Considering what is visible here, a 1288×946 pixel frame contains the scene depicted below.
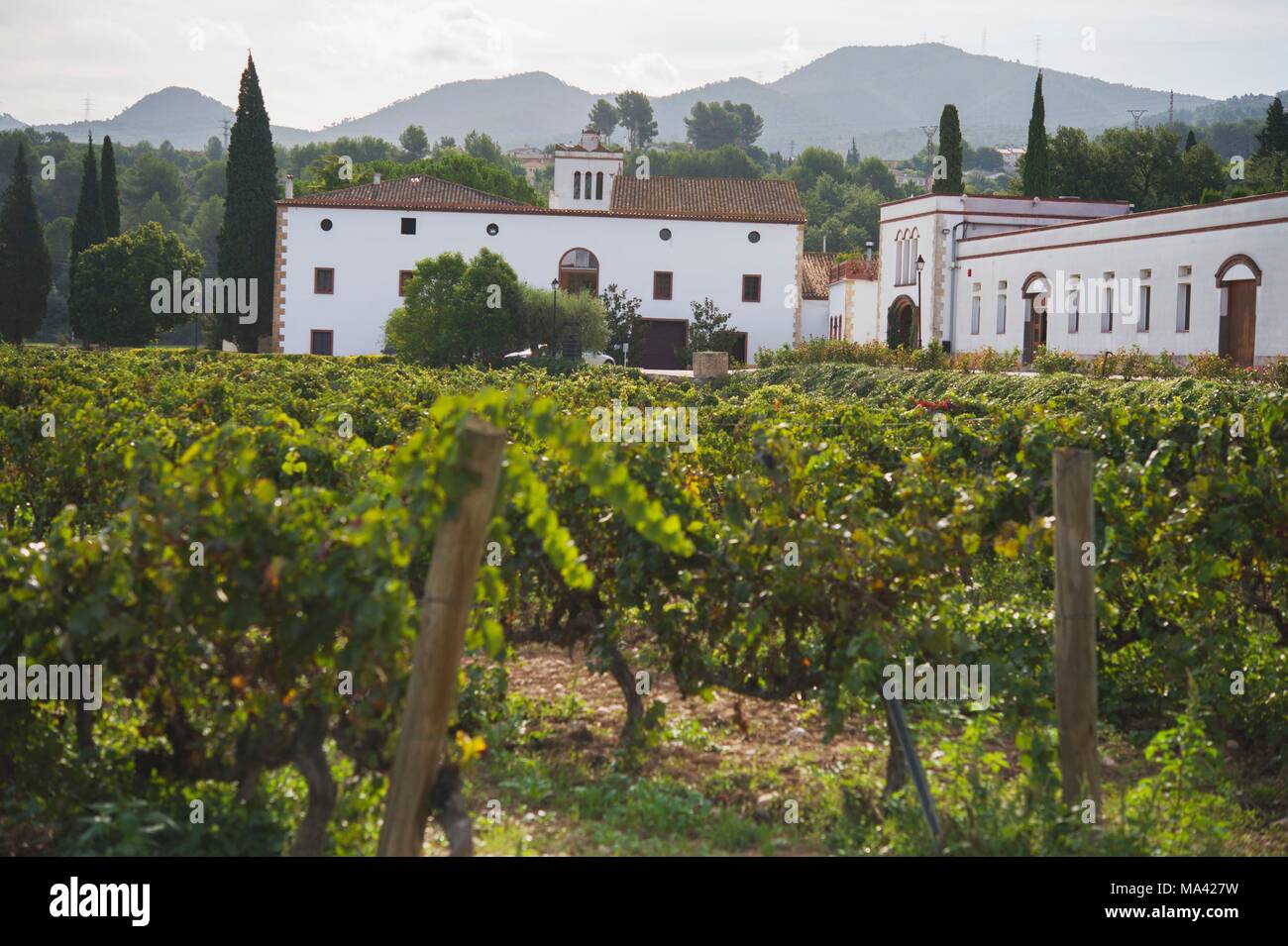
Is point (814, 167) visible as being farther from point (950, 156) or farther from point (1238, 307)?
point (1238, 307)

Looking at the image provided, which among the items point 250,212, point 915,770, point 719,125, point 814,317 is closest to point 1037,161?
point 814,317

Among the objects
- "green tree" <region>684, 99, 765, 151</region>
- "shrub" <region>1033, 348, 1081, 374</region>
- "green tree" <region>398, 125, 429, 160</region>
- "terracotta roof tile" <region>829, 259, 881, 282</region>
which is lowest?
"shrub" <region>1033, 348, 1081, 374</region>

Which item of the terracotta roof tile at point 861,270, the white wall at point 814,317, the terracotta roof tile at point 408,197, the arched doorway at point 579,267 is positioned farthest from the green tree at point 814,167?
the arched doorway at point 579,267

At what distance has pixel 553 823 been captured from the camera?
542cm

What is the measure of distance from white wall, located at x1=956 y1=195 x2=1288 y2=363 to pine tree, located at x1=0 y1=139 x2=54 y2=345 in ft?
125

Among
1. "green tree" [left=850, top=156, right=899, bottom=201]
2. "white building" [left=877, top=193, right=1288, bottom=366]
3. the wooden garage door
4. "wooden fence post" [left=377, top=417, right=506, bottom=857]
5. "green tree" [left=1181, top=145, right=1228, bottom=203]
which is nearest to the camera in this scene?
"wooden fence post" [left=377, top=417, right=506, bottom=857]

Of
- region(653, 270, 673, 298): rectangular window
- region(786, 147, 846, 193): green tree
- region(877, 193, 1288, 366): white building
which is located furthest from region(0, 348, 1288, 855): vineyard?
region(786, 147, 846, 193): green tree

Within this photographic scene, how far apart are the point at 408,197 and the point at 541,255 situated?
618cm

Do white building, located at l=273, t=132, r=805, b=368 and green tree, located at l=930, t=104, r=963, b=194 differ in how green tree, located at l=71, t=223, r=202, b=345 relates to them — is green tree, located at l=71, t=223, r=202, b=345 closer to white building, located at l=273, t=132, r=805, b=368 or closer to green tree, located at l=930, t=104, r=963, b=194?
white building, located at l=273, t=132, r=805, b=368

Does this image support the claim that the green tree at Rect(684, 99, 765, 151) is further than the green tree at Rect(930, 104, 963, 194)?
Yes

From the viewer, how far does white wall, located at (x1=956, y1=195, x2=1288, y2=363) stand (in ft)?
98.2

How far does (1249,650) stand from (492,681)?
4143 mm

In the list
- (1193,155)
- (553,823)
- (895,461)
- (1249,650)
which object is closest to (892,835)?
(553,823)
